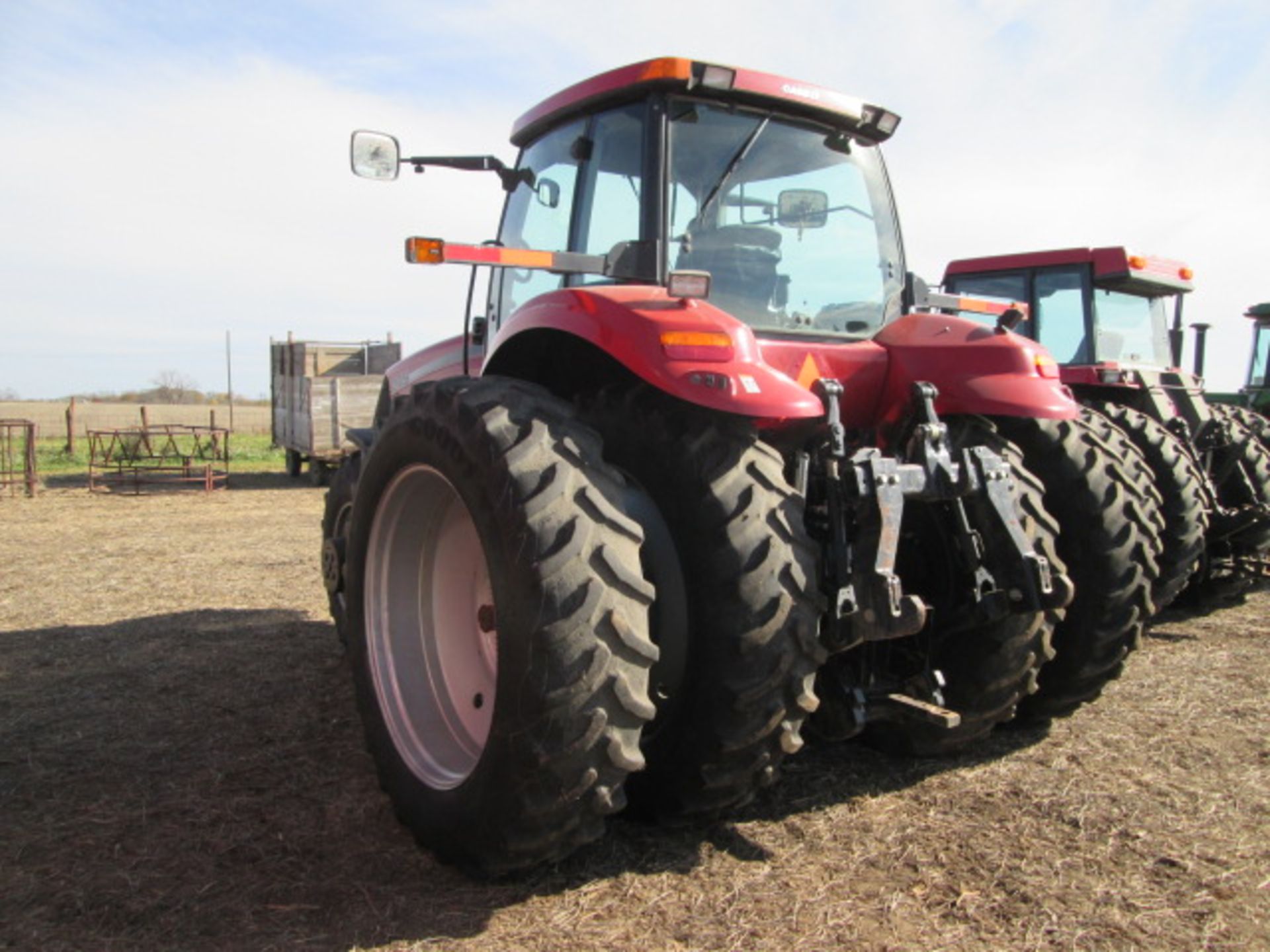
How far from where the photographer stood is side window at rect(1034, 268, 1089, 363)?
791 centimetres

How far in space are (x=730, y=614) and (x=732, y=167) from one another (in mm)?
1683

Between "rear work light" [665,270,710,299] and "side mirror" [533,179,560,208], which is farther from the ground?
"side mirror" [533,179,560,208]

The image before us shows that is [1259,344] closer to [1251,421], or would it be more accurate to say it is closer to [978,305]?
[1251,421]

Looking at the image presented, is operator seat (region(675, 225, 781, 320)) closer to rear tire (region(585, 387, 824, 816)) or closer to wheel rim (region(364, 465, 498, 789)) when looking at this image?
rear tire (region(585, 387, 824, 816))

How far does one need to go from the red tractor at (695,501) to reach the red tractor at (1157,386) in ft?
7.33

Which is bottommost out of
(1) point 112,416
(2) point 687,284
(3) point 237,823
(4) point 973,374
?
(3) point 237,823

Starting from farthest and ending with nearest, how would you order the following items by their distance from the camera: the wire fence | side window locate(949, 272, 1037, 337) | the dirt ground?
1. the wire fence
2. side window locate(949, 272, 1037, 337)
3. the dirt ground

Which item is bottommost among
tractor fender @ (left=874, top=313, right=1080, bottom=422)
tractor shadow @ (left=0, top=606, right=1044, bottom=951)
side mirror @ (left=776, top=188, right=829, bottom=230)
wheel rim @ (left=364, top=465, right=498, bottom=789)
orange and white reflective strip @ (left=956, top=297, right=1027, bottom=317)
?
tractor shadow @ (left=0, top=606, right=1044, bottom=951)

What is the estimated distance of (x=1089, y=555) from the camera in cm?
357

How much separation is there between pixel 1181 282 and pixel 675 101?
22.1 feet

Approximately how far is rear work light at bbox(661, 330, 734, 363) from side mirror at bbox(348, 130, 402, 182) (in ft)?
5.72

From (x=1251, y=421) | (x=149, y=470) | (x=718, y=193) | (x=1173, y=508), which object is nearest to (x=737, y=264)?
(x=718, y=193)

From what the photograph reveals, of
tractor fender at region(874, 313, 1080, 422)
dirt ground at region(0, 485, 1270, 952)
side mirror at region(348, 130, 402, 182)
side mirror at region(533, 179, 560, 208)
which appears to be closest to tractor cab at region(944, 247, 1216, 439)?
dirt ground at region(0, 485, 1270, 952)

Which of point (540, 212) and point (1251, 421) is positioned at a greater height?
point (540, 212)
